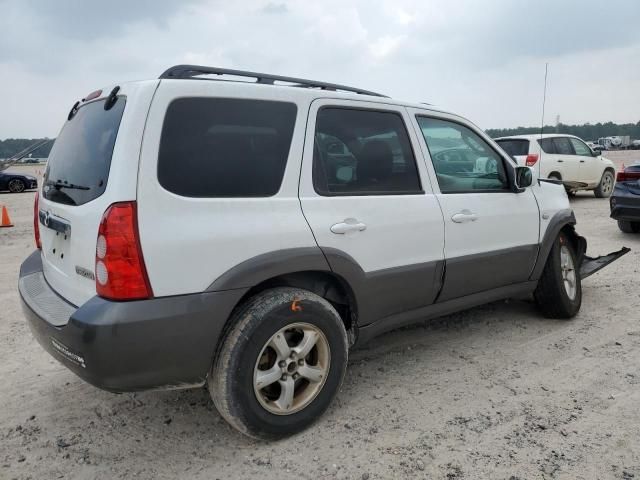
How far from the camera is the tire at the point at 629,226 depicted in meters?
8.63

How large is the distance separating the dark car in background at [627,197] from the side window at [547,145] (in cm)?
403

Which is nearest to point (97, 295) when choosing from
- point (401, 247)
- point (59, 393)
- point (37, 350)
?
point (59, 393)

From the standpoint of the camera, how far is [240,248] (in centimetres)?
251

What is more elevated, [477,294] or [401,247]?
[401,247]

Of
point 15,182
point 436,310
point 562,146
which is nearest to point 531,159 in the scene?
point 562,146

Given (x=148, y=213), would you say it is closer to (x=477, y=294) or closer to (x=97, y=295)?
(x=97, y=295)

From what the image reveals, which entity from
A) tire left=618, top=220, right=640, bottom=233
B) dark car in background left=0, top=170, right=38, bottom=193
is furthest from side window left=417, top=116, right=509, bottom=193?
dark car in background left=0, top=170, right=38, bottom=193

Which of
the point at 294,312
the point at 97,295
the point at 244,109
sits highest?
the point at 244,109

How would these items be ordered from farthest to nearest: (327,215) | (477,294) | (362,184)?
(477,294), (362,184), (327,215)

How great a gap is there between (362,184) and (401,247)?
1.53 feet

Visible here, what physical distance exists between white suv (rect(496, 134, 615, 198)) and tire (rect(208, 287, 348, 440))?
963 cm

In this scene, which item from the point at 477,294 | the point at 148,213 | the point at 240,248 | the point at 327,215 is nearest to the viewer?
the point at 148,213

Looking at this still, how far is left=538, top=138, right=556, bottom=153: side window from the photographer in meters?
12.2

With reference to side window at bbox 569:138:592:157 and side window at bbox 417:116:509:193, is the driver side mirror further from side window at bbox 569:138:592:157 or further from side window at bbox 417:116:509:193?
side window at bbox 569:138:592:157
